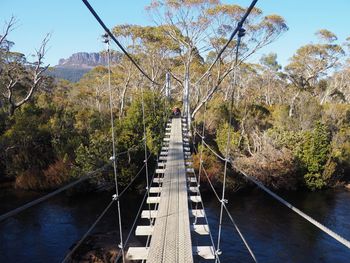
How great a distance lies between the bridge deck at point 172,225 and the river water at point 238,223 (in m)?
4.80

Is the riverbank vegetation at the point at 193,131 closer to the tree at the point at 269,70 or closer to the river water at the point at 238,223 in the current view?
the river water at the point at 238,223

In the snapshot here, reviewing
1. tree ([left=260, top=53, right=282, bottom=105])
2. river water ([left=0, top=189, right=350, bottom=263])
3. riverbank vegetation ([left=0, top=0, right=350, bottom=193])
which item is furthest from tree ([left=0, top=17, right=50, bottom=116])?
tree ([left=260, top=53, right=282, bottom=105])

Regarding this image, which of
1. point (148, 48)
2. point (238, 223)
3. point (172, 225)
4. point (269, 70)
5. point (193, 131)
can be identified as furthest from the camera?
point (269, 70)

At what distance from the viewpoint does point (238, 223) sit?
40.3ft

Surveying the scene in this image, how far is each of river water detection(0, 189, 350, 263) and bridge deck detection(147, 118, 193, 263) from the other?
4.80 metres

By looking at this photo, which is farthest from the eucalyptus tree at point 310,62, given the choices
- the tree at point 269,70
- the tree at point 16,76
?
the tree at point 16,76

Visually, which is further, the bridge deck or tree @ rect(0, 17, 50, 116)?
tree @ rect(0, 17, 50, 116)

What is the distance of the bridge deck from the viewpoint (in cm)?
337

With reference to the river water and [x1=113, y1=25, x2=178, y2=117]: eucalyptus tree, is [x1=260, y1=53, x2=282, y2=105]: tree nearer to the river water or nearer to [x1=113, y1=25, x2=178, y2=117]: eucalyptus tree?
[x1=113, y1=25, x2=178, y2=117]: eucalyptus tree

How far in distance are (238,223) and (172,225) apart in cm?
887

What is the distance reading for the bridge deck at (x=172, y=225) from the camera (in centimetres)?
337

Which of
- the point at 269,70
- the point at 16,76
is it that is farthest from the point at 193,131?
the point at 269,70

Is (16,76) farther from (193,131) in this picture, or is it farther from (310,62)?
(310,62)

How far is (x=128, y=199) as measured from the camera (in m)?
14.5
